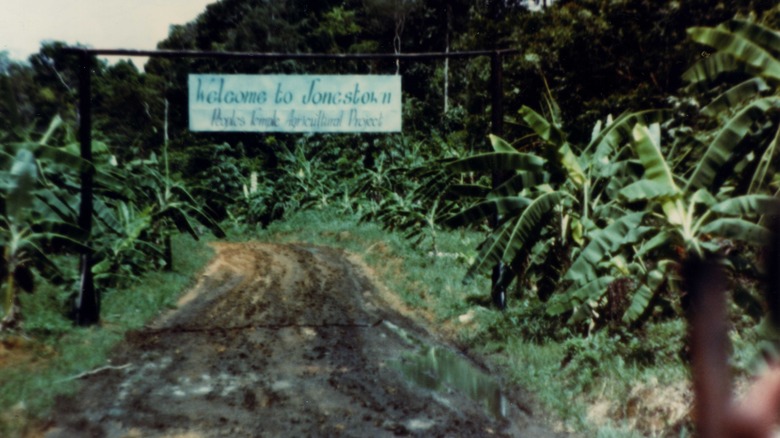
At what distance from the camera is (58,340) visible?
8844 mm

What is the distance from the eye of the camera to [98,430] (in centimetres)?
604

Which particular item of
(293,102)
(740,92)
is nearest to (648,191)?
(740,92)

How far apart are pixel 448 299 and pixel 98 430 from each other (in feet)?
21.7

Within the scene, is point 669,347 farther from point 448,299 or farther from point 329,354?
point 448,299

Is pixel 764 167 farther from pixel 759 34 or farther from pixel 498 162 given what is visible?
pixel 498 162

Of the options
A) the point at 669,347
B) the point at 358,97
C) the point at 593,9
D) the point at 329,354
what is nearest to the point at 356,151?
the point at 593,9

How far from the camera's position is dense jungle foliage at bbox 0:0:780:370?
6.96 metres

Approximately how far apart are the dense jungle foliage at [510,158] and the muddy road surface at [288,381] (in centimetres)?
137

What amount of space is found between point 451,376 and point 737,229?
329 cm

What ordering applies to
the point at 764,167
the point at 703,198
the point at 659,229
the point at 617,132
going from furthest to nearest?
the point at 617,132 → the point at 659,229 → the point at 703,198 → the point at 764,167

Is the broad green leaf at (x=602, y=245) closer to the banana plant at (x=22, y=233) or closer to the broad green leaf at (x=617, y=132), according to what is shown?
the broad green leaf at (x=617, y=132)

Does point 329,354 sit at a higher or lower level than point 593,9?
lower

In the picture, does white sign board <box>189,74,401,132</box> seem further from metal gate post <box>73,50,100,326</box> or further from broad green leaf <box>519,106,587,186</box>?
broad green leaf <box>519,106,587,186</box>

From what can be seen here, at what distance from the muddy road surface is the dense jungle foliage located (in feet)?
4.49
